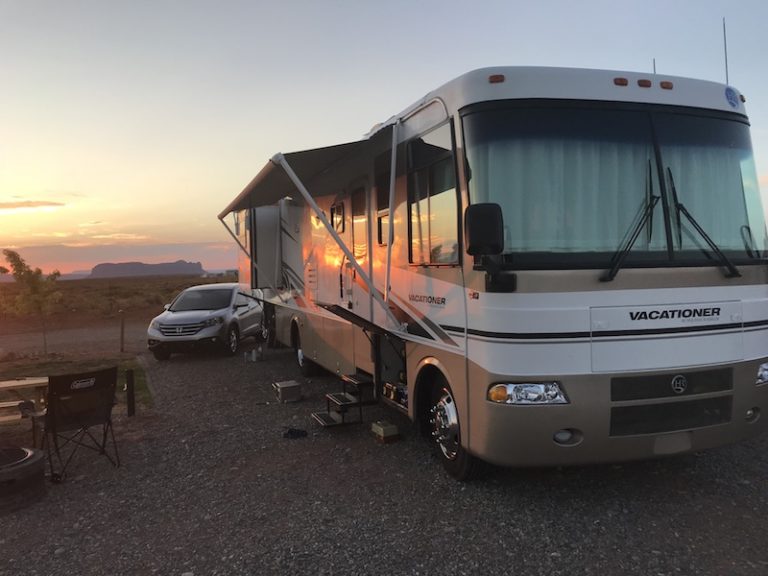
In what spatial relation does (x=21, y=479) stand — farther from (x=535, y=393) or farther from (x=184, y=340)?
(x=184, y=340)

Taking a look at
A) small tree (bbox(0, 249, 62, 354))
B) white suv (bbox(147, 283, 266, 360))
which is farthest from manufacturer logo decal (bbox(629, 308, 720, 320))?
small tree (bbox(0, 249, 62, 354))

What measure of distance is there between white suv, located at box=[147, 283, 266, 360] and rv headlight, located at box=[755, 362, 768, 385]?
912cm

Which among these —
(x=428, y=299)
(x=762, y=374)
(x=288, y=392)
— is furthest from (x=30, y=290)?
(x=762, y=374)

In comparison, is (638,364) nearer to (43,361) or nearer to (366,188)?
(366,188)

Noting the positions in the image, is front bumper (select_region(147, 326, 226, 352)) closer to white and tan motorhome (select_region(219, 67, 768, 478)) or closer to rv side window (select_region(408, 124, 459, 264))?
rv side window (select_region(408, 124, 459, 264))

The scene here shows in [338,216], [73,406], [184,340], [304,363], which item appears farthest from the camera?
[184,340]

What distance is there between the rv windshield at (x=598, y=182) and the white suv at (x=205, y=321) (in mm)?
8569

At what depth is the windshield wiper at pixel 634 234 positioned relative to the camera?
12.8 feet

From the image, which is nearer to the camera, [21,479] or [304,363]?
[21,479]

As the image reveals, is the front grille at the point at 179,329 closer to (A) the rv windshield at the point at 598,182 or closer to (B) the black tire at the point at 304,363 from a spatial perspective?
(B) the black tire at the point at 304,363

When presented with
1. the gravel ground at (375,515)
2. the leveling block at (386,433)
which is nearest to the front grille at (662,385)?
the gravel ground at (375,515)

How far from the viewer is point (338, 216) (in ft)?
23.8

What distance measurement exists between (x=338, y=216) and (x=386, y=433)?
8.83 ft

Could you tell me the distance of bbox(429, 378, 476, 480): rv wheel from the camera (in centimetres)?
458
